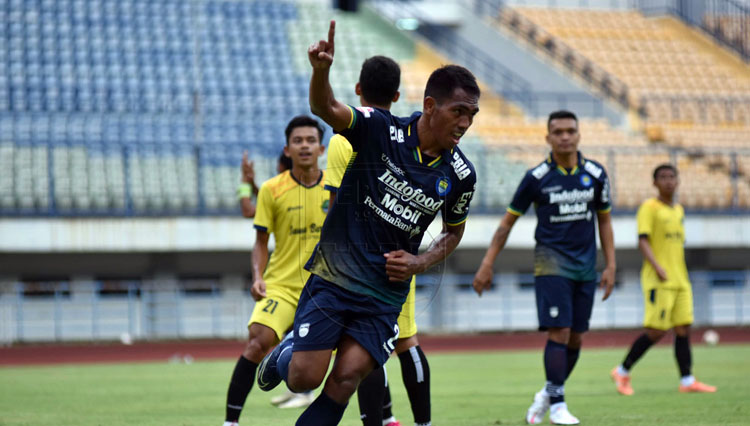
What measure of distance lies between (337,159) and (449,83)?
1400 mm

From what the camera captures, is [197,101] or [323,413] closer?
→ [323,413]

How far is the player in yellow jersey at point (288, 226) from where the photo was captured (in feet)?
22.5

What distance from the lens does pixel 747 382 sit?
34.9 feet

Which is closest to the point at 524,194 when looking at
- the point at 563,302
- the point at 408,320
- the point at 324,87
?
the point at 563,302

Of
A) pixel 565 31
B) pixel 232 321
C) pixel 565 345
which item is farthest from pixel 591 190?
pixel 565 31

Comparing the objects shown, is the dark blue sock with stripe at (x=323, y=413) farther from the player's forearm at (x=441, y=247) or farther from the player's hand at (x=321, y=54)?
the player's hand at (x=321, y=54)

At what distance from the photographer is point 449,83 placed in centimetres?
465

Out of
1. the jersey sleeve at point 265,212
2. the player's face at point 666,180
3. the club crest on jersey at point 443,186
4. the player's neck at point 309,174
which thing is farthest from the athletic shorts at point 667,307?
the club crest on jersey at point 443,186

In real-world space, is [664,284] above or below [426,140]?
below

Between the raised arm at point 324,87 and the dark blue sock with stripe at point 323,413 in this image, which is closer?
the raised arm at point 324,87

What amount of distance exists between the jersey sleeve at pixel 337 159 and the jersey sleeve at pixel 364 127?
3.90 feet

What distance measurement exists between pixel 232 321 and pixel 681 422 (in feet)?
49.4

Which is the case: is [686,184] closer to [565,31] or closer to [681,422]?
[565,31]

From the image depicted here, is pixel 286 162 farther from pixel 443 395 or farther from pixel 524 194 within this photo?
pixel 443 395
